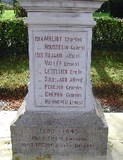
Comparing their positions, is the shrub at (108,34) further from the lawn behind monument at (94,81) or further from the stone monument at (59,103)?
the stone monument at (59,103)

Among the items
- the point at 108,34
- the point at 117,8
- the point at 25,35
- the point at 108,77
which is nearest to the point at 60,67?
the point at 108,77

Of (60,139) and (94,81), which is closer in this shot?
(60,139)

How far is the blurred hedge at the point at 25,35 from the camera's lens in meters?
10.1

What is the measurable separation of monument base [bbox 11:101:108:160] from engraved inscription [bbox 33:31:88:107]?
17 cm

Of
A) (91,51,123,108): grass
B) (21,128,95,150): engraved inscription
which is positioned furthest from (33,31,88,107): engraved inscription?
(91,51,123,108): grass

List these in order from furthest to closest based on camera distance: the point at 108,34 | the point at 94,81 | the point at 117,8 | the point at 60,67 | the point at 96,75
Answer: the point at 117,8 → the point at 108,34 → the point at 96,75 → the point at 94,81 → the point at 60,67

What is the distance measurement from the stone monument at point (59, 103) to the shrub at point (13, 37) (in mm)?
5701

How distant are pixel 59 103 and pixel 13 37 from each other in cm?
589

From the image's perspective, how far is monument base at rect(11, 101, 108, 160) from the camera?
4.64 m

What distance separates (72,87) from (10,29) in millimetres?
5904

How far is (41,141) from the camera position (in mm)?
4742

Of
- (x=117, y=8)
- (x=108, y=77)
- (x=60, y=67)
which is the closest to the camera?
(x=60, y=67)

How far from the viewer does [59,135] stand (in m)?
4.71

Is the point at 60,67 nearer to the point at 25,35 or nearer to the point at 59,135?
the point at 59,135
